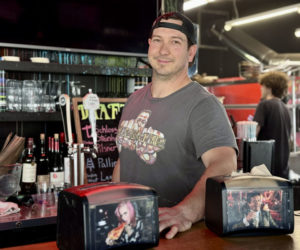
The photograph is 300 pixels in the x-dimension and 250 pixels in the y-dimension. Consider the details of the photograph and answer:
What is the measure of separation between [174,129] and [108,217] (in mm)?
Result: 808

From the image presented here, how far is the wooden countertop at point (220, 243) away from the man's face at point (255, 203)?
87mm

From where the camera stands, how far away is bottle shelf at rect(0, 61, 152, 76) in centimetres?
283

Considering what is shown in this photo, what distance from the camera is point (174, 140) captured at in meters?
1.82

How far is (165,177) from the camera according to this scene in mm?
1849

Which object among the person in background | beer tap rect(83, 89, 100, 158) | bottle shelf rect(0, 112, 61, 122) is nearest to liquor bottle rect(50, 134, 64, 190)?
bottle shelf rect(0, 112, 61, 122)

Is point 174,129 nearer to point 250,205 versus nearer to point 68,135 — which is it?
point 250,205

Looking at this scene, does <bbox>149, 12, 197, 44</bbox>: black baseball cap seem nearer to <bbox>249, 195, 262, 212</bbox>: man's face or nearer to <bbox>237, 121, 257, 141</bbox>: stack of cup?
<bbox>249, 195, 262, 212</bbox>: man's face

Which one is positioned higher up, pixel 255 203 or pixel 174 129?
pixel 174 129

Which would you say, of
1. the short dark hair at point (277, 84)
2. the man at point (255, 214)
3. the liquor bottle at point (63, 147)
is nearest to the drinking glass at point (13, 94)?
the liquor bottle at point (63, 147)

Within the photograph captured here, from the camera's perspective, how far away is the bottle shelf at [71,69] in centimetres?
283

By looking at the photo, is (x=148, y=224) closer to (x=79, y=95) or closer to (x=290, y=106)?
(x=79, y=95)

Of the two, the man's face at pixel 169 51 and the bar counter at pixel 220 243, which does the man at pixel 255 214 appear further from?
the man's face at pixel 169 51

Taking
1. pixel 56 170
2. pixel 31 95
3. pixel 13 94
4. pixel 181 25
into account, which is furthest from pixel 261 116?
pixel 181 25

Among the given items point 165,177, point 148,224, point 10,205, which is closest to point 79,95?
point 10,205
